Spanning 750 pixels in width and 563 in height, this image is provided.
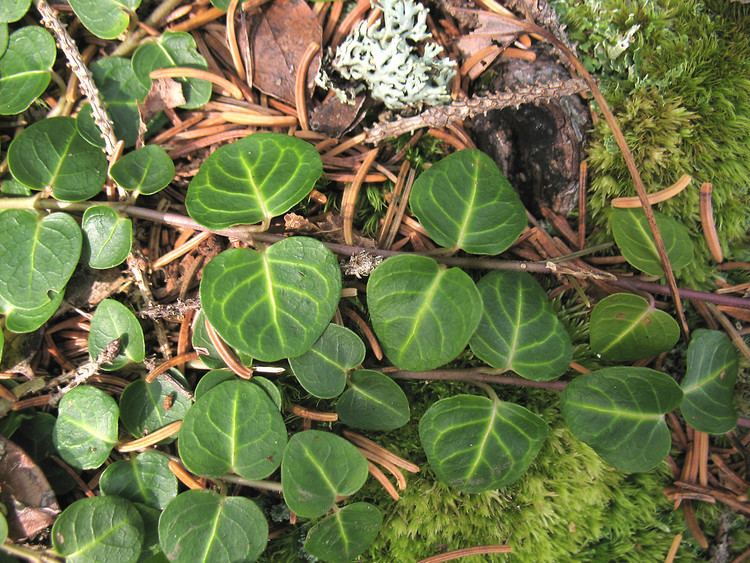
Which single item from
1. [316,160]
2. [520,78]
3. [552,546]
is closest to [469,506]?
[552,546]

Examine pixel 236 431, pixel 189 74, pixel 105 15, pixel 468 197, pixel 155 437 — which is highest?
pixel 105 15

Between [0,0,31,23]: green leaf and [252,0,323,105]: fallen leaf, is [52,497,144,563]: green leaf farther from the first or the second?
[0,0,31,23]: green leaf

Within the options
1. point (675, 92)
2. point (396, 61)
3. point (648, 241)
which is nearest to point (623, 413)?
point (648, 241)

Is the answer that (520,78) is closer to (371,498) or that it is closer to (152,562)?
(371,498)

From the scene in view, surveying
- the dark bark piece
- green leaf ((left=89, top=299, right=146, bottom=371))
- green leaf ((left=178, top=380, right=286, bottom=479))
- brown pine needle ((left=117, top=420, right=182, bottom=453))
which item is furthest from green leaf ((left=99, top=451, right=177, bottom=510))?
the dark bark piece

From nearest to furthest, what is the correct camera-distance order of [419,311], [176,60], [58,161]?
1. [419,311]
2. [58,161]
3. [176,60]

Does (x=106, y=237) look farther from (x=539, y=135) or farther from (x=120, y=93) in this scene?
(x=539, y=135)
